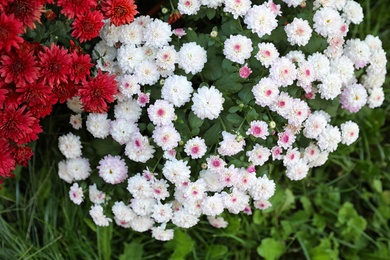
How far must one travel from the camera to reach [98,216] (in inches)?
62.0

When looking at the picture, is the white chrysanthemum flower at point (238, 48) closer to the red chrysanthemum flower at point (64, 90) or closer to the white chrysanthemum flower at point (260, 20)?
the white chrysanthemum flower at point (260, 20)

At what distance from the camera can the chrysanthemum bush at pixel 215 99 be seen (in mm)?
1383

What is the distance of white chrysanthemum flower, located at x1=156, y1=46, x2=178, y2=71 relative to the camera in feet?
4.59

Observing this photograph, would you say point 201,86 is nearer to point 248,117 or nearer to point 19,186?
point 248,117

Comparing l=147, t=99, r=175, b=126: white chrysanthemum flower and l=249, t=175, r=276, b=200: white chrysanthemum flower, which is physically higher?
l=147, t=99, r=175, b=126: white chrysanthemum flower

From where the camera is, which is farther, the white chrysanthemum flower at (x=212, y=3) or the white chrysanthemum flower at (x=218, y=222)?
the white chrysanthemum flower at (x=218, y=222)

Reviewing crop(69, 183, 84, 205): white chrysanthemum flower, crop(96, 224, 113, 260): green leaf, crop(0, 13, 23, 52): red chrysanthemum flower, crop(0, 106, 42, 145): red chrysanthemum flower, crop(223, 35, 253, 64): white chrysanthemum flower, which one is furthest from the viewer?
crop(96, 224, 113, 260): green leaf

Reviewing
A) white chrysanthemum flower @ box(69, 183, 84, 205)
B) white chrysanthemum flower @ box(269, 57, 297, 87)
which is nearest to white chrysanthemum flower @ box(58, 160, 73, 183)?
white chrysanthemum flower @ box(69, 183, 84, 205)

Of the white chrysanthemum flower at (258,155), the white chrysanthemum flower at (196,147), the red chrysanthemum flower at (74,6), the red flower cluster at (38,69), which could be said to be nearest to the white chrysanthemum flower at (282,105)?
the white chrysanthemum flower at (258,155)

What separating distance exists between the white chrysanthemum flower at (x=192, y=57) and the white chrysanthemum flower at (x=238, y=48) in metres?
0.06

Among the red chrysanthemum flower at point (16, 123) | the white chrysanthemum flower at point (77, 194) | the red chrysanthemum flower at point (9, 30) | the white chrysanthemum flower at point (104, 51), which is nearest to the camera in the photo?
the red chrysanthemum flower at point (9, 30)

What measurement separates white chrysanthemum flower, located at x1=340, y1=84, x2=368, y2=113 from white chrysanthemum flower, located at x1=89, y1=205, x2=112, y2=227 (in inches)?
31.1

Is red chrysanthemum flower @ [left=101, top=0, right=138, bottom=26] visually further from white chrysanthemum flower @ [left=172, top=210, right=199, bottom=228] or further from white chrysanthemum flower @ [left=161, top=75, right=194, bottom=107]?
white chrysanthemum flower @ [left=172, top=210, right=199, bottom=228]

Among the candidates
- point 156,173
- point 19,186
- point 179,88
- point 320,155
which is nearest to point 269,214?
point 320,155
